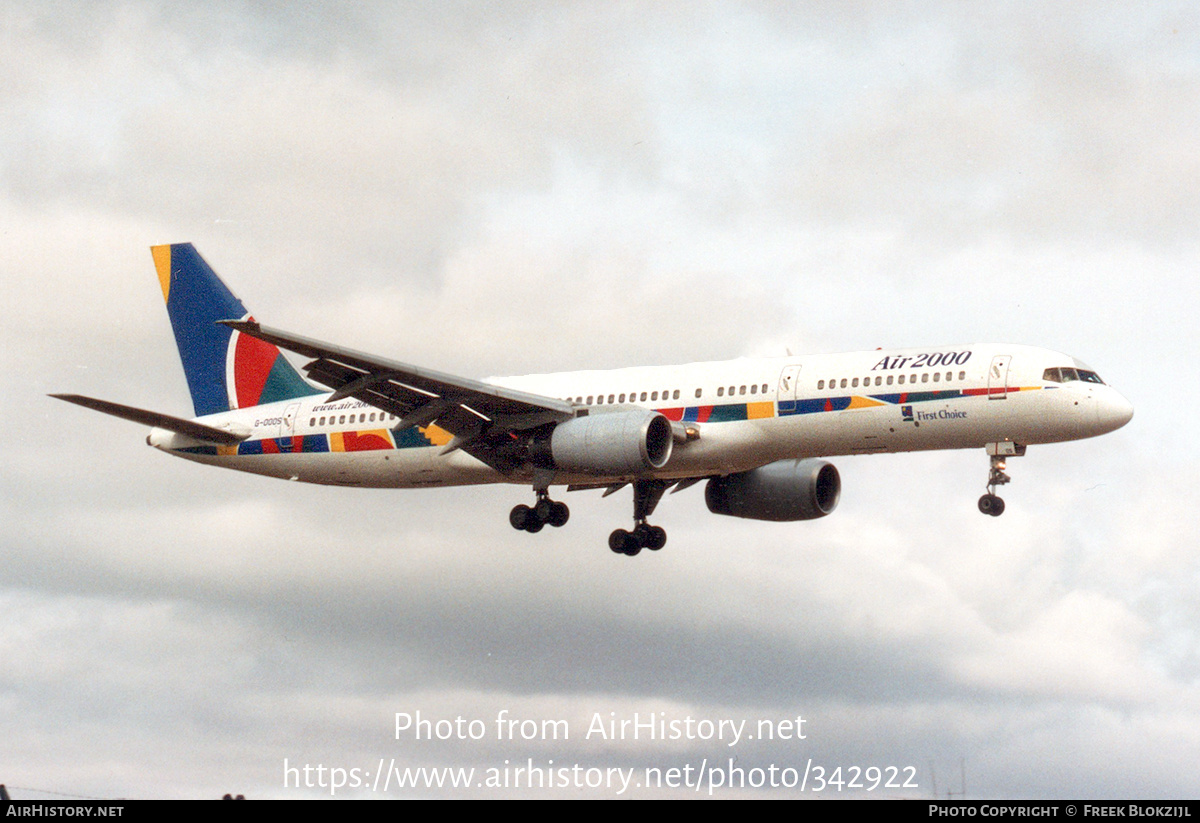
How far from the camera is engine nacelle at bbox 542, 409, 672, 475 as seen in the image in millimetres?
45188

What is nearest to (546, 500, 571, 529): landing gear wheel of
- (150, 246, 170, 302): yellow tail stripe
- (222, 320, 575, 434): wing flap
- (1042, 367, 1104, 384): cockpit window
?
(222, 320, 575, 434): wing flap

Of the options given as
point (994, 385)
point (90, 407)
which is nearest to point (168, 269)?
point (90, 407)

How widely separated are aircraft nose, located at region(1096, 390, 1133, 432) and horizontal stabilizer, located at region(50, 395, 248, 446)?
1031 inches

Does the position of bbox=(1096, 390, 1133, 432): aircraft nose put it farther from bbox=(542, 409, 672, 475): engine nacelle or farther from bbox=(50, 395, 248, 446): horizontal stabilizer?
bbox=(50, 395, 248, 446): horizontal stabilizer

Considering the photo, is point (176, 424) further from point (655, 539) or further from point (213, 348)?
point (655, 539)

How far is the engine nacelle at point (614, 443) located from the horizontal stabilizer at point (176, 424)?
40.7ft

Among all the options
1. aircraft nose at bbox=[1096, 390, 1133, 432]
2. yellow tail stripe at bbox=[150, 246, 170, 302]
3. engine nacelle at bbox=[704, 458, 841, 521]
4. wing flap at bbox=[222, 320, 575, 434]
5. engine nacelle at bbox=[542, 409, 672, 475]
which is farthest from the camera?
yellow tail stripe at bbox=[150, 246, 170, 302]

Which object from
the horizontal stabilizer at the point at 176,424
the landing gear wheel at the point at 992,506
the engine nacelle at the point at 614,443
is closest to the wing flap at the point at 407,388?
the engine nacelle at the point at 614,443
